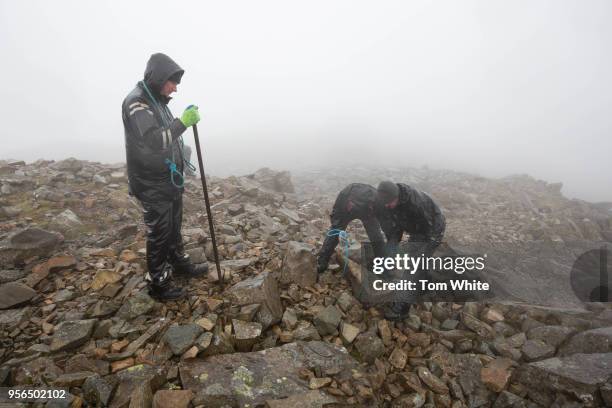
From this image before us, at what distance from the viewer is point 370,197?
579 cm

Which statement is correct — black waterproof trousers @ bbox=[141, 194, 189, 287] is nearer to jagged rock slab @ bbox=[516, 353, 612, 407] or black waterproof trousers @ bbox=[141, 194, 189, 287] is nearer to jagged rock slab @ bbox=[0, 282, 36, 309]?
jagged rock slab @ bbox=[0, 282, 36, 309]

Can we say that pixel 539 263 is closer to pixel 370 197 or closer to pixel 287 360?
pixel 370 197

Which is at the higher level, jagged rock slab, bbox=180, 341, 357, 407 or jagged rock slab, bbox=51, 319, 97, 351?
jagged rock slab, bbox=51, 319, 97, 351

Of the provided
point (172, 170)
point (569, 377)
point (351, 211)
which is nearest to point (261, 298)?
point (172, 170)

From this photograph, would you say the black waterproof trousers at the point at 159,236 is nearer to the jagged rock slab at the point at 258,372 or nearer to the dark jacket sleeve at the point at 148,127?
the dark jacket sleeve at the point at 148,127

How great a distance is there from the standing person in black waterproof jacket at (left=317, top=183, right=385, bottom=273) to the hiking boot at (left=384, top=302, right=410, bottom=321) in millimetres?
1437

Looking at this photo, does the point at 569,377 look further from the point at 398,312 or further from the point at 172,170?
the point at 172,170

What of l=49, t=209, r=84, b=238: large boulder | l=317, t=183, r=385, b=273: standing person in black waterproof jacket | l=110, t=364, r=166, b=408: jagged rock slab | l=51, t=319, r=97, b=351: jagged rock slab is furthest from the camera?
l=49, t=209, r=84, b=238: large boulder

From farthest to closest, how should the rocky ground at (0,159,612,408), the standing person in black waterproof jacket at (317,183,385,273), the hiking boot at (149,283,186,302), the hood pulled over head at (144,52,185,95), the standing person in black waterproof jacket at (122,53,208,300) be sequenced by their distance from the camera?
the standing person in black waterproof jacket at (317,183,385,273), the hiking boot at (149,283,186,302), the hood pulled over head at (144,52,185,95), the standing person in black waterproof jacket at (122,53,208,300), the rocky ground at (0,159,612,408)

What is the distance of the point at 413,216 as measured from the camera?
18.5ft

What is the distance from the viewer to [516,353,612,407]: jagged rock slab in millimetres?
3811

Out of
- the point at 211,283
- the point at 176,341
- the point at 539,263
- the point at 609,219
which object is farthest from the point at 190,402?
the point at 609,219

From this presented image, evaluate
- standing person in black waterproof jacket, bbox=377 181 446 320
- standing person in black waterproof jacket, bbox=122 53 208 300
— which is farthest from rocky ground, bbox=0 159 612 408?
standing person in black waterproof jacket, bbox=377 181 446 320

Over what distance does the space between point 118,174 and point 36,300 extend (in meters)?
6.26
